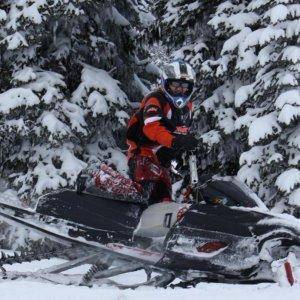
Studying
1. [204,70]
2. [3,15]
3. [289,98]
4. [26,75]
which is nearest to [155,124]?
[289,98]

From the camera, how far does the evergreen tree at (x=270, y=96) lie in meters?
9.88

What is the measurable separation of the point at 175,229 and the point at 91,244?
881mm

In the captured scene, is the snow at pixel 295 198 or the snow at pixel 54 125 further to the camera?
the snow at pixel 54 125

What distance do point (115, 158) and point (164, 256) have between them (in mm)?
7653

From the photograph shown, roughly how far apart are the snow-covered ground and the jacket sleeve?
1505 millimetres

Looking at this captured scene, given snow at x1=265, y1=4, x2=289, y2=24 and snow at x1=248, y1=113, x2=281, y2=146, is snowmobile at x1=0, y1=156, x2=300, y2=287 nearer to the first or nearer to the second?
snow at x1=248, y1=113, x2=281, y2=146

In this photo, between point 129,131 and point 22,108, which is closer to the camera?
point 129,131

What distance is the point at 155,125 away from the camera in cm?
546

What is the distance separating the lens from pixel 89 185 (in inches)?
214

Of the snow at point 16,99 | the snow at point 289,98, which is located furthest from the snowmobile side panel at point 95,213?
the snow at point 16,99

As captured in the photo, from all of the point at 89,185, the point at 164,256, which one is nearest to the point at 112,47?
the point at 89,185

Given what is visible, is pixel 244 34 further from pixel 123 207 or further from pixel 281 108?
pixel 123 207

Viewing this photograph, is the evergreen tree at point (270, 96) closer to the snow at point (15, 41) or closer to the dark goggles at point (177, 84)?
the snow at point (15, 41)

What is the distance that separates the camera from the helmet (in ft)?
18.4
